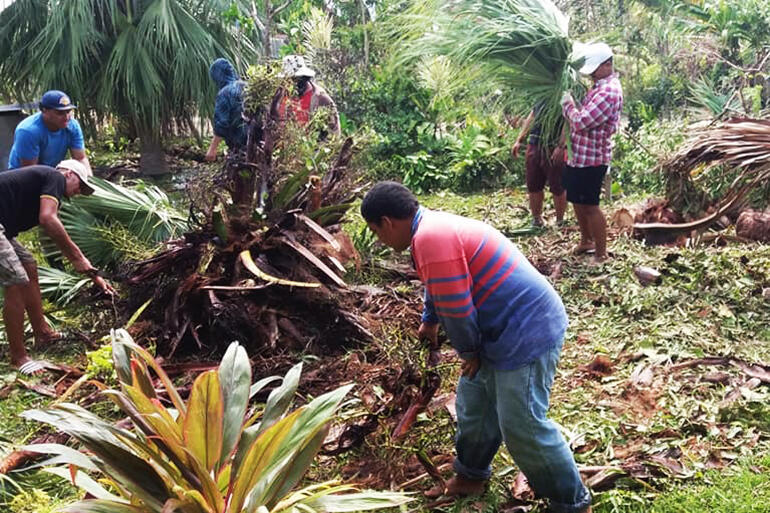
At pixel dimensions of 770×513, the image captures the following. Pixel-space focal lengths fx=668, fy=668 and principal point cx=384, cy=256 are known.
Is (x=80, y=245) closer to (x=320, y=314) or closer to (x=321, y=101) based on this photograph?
(x=320, y=314)

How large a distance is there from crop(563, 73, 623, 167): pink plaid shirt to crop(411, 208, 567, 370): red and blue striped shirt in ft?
10.8

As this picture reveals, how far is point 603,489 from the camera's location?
9.82 ft

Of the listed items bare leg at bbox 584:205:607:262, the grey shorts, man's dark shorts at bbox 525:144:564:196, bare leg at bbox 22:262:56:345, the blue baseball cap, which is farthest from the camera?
man's dark shorts at bbox 525:144:564:196

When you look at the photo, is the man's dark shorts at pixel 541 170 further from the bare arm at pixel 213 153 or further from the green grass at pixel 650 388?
the bare arm at pixel 213 153

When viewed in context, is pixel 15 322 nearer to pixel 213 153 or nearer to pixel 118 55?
pixel 213 153

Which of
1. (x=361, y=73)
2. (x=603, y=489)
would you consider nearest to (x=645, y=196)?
(x=361, y=73)

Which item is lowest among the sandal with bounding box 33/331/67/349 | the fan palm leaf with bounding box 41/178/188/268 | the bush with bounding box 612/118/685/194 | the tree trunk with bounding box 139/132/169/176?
the bush with bounding box 612/118/685/194

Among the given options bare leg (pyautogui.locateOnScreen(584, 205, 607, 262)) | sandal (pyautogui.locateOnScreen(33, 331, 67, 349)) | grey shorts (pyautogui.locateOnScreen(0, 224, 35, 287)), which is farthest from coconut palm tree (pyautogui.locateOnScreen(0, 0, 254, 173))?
bare leg (pyautogui.locateOnScreen(584, 205, 607, 262))

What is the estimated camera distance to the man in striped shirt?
2.53 m

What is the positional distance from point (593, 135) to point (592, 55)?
2.14 ft

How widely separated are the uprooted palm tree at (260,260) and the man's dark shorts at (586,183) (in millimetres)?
2053

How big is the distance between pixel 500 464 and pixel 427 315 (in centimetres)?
84

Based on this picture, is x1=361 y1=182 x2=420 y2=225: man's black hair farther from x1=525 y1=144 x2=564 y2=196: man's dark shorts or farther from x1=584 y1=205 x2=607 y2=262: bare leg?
x1=525 y1=144 x2=564 y2=196: man's dark shorts

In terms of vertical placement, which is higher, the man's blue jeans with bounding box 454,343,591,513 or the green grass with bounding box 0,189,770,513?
the man's blue jeans with bounding box 454,343,591,513
